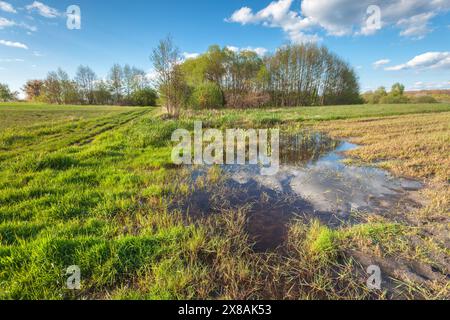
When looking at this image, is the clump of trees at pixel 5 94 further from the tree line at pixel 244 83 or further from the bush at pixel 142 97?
the bush at pixel 142 97

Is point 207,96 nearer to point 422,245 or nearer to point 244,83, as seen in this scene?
point 244,83

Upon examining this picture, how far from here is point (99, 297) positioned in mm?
2156

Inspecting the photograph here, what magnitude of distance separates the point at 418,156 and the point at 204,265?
8.41 metres

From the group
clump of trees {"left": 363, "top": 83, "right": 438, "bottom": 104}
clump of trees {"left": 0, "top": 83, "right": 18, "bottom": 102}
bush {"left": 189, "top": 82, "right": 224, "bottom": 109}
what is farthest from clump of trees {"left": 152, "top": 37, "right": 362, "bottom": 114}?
clump of trees {"left": 0, "top": 83, "right": 18, "bottom": 102}

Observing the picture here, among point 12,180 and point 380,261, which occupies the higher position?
point 12,180

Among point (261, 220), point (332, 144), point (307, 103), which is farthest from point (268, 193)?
point (307, 103)

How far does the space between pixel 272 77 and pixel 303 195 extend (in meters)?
45.7

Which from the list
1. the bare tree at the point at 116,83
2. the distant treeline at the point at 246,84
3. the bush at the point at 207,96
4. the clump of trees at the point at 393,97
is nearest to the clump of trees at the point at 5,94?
the distant treeline at the point at 246,84

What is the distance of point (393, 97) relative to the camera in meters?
55.4

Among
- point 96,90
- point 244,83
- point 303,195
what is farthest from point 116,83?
point 303,195

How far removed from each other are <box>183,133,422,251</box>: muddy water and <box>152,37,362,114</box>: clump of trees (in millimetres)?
26673

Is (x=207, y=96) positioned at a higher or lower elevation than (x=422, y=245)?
higher
